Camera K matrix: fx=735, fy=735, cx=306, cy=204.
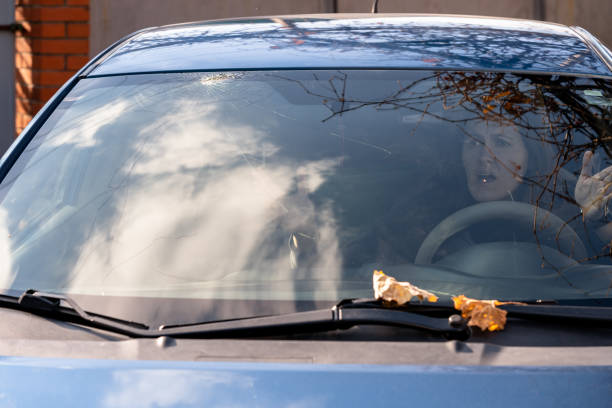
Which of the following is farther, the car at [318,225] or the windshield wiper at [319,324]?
the windshield wiper at [319,324]

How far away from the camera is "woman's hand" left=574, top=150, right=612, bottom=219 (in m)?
1.88

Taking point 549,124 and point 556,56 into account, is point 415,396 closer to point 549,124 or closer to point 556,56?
point 549,124

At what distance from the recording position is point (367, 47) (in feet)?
7.02

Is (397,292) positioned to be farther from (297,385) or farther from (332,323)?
(297,385)

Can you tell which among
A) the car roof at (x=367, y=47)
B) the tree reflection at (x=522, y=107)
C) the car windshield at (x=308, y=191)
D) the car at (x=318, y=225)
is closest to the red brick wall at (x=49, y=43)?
the car roof at (x=367, y=47)

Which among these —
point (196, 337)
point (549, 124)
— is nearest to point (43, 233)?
point (196, 337)

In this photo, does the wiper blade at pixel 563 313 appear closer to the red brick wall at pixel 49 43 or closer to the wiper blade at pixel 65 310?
the wiper blade at pixel 65 310

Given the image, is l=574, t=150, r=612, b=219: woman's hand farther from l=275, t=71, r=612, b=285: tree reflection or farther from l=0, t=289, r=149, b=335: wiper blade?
l=0, t=289, r=149, b=335: wiper blade

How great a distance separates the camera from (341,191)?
183cm

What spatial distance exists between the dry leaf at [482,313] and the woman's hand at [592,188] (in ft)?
1.77

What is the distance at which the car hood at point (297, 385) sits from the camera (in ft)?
3.97

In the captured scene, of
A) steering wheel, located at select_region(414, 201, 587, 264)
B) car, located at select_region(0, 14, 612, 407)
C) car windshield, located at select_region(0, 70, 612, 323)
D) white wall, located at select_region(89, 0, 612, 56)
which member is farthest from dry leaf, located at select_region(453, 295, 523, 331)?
white wall, located at select_region(89, 0, 612, 56)

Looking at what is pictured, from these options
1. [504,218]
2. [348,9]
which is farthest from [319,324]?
[348,9]

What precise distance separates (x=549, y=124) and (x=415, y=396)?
1.02 m
